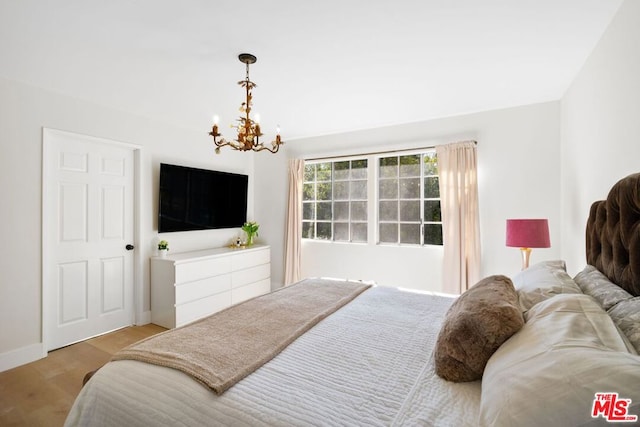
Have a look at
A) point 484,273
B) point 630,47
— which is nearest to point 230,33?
point 630,47

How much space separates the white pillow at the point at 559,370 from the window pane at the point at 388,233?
2963mm

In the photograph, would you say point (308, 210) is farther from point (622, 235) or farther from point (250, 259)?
point (622, 235)

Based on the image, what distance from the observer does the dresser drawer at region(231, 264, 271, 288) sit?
411 cm

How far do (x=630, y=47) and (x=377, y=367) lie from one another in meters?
2.12

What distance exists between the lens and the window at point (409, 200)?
377 cm

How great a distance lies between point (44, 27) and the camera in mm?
1851

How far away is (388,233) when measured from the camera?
13.3ft

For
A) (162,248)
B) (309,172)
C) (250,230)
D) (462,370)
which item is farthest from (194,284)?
(462,370)

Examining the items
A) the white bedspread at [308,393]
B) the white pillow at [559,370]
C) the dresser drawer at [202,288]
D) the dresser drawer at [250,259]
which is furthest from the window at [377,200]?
the white pillow at [559,370]

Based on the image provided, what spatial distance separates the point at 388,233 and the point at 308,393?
316cm

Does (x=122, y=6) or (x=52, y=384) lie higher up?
(x=122, y=6)

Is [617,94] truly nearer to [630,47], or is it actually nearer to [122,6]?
[630,47]

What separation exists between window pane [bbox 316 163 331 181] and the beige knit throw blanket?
2.53m

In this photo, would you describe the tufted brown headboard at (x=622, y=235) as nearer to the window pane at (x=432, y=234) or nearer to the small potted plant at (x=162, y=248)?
the window pane at (x=432, y=234)
